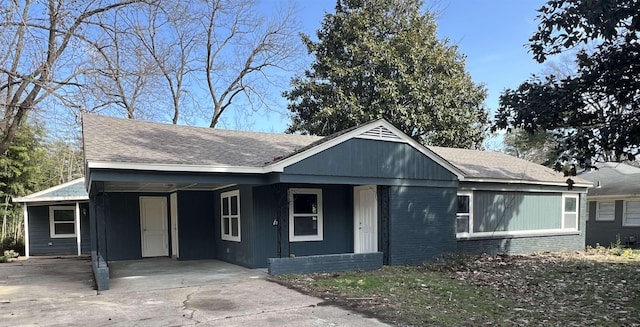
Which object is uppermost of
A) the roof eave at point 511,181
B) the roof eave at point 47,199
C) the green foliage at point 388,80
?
the green foliage at point 388,80

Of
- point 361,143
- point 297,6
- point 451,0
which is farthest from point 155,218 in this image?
point 451,0

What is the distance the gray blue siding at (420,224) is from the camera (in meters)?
11.4

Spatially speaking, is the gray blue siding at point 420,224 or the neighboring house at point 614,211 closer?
the gray blue siding at point 420,224

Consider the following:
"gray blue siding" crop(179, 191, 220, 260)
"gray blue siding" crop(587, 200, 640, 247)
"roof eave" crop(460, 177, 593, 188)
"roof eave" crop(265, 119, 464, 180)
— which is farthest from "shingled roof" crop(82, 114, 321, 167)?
"gray blue siding" crop(587, 200, 640, 247)

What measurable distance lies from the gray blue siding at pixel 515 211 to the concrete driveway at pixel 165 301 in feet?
24.3

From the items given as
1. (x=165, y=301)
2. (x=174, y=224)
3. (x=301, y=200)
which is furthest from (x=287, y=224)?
(x=174, y=224)

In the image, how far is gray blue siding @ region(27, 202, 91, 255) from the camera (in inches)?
697

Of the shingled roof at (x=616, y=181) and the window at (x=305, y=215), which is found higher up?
the shingled roof at (x=616, y=181)

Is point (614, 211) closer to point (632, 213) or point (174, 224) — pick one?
point (632, 213)

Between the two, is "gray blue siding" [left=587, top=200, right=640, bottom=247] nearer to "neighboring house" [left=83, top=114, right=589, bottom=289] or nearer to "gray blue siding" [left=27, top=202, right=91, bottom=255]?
"neighboring house" [left=83, top=114, right=589, bottom=289]

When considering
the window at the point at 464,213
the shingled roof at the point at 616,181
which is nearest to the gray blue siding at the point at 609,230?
the shingled roof at the point at 616,181

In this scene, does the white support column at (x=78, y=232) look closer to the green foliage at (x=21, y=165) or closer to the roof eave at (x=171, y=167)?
the green foliage at (x=21, y=165)

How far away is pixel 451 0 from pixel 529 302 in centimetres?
2084

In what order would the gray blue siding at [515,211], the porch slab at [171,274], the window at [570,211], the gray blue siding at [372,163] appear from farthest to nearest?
the window at [570,211] → the gray blue siding at [515,211] → the gray blue siding at [372,163] → the porch slab at [171,274]
